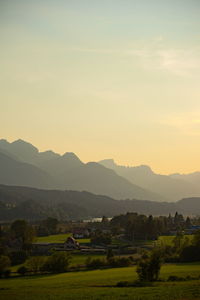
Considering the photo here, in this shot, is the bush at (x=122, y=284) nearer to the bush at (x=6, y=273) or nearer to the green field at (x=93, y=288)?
the green field at (x=93, y=288)

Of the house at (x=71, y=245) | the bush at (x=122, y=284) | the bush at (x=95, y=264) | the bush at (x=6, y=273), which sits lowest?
the bush at (x=6, y=273)

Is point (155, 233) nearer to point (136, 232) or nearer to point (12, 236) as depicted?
point (136, 232)

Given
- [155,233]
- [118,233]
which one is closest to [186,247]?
[155,233]

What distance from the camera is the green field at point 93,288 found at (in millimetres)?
32656

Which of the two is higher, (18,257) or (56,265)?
(18,257)

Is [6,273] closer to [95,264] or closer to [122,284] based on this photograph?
[95,264]

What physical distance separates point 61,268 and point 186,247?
18.1 meters

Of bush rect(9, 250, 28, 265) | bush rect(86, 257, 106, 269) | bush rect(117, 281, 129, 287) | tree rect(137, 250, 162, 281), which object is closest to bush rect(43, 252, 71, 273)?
bush rect(86, 257, 106, 269)

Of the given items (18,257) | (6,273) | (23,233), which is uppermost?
(23,233)

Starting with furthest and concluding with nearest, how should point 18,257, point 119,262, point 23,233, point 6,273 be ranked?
1. point 23,233
2. point 18,257
3. point 119,262
4. point 6,273

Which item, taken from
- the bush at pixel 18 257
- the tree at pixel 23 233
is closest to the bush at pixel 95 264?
the bush at pixel 18 257

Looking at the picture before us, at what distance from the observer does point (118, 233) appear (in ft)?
352

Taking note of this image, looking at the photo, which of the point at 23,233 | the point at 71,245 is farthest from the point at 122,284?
the point at 23,233

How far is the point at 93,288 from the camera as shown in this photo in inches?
1523
